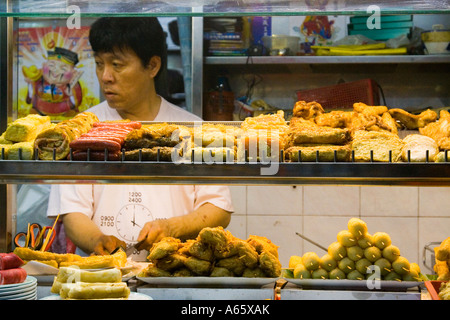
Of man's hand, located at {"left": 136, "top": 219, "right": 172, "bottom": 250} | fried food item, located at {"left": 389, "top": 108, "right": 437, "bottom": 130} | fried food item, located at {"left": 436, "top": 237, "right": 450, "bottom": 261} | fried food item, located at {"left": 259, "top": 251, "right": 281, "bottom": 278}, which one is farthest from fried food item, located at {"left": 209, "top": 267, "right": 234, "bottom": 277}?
fried food item, located at {"left": 389, "top": 108, "right": 437, "bottom": 130}

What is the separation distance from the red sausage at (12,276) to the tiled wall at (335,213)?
2335 mm

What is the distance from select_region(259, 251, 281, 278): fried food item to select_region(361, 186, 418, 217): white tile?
2.04 metres

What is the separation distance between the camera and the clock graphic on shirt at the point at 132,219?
339 centimetres

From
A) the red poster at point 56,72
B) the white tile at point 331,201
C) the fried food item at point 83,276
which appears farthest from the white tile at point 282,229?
the fried food item at point 83,276

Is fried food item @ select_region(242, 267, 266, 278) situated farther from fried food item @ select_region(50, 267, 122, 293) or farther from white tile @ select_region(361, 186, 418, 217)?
white tile @ select_region(361, 186, 418, 217)

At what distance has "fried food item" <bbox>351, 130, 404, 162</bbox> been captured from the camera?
179 centimetres

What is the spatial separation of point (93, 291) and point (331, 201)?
2.50 m

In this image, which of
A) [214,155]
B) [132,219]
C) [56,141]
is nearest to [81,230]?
[132,219]

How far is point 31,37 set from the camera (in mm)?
4195

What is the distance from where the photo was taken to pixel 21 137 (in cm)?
192

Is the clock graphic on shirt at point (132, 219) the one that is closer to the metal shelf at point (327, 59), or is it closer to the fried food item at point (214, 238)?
the metal shelf at point (327, 59)

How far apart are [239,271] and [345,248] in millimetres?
395

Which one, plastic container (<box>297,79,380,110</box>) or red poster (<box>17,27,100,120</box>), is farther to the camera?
red poster (<box>17,27,100,120</box>)
